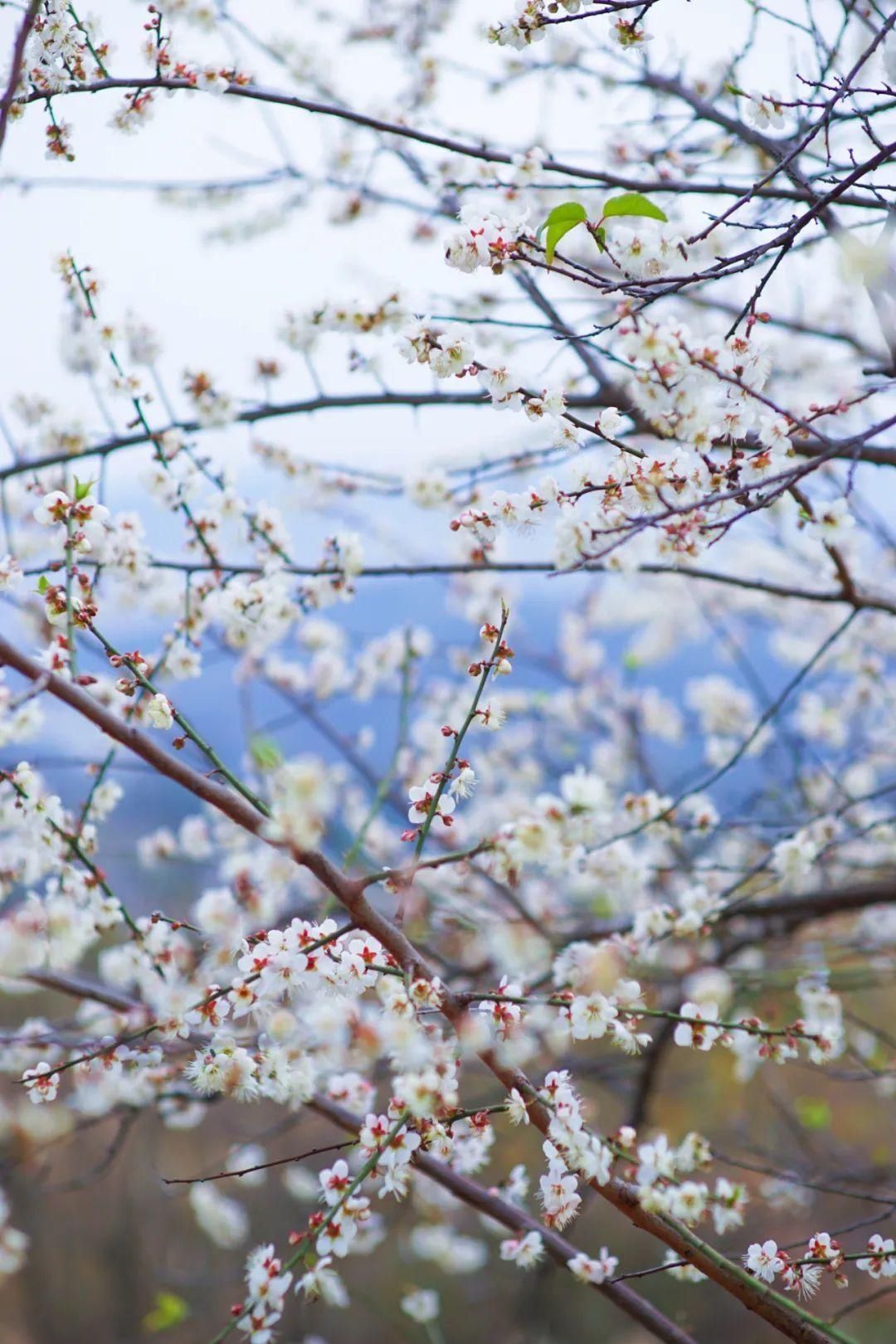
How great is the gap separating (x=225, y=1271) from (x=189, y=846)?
7.08ft

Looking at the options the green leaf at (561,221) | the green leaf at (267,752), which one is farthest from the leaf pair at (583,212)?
the green leaf at (267,752)

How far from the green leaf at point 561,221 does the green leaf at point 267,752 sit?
693 mm

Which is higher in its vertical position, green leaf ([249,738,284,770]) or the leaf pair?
the leaf pair

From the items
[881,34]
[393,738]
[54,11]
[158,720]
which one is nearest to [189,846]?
[393,738]

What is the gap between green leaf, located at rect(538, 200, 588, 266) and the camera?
1184 mm

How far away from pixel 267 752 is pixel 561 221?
0.72 m

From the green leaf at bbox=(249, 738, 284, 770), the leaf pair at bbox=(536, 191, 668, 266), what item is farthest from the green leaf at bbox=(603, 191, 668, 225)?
the green leaf at bbox=(249, 738, 284, 770)

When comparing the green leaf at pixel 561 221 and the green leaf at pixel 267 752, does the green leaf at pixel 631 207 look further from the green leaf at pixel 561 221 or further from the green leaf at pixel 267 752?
the green leaf at pixel 267 752

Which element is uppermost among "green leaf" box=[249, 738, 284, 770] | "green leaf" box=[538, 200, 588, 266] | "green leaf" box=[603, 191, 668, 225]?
"green leaf" box=[538, 200, 588, 266]

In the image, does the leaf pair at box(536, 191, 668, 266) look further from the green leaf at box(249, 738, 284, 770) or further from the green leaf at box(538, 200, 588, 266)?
the green leaf at box(249, 738, 284, 770)

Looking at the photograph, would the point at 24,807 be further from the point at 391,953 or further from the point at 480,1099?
the point at 480,1099

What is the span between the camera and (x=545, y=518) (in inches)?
57.5

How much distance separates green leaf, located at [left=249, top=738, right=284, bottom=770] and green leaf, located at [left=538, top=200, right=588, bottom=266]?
69 cm

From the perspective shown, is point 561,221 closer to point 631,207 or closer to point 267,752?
point 631,207
